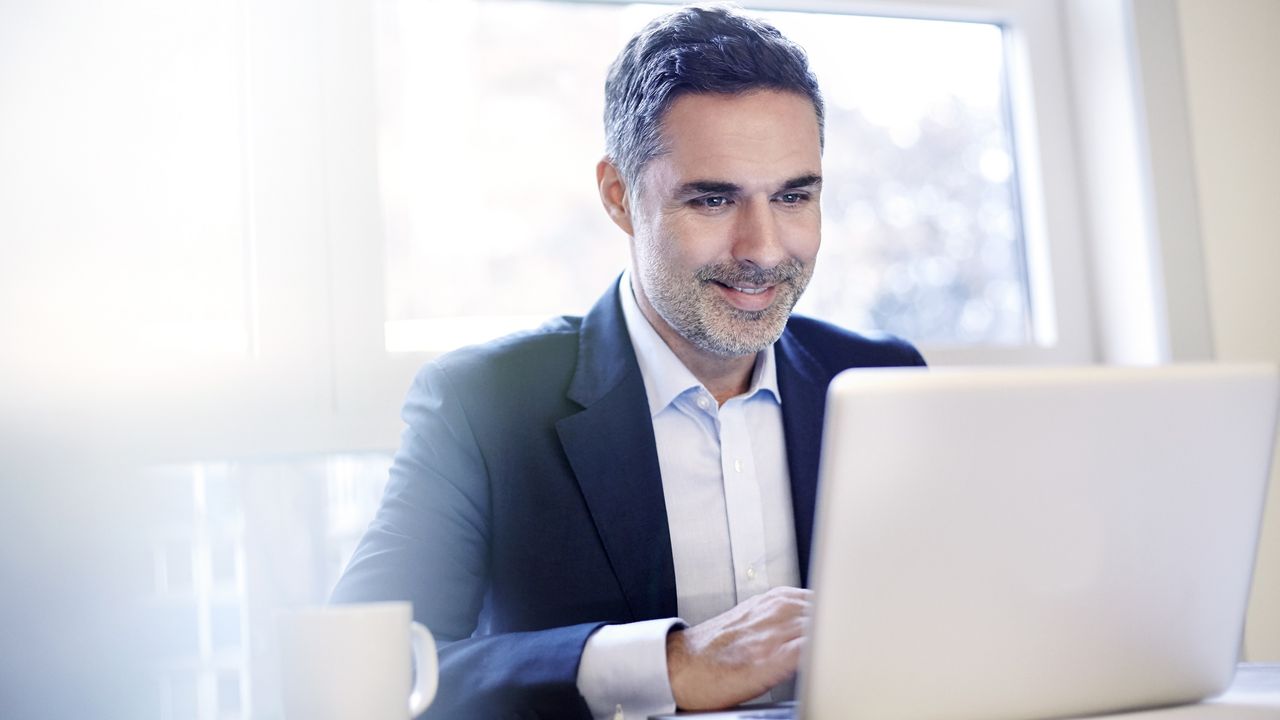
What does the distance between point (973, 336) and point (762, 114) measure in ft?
3.09

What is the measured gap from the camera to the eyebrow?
62.3 inches

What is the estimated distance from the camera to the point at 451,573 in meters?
1.41

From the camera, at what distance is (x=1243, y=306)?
2.28 metres

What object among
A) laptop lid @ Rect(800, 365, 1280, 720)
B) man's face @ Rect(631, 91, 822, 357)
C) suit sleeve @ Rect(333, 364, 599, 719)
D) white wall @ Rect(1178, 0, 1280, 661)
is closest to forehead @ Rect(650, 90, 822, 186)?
man's face @ Rect(631, 91, 822, 357)

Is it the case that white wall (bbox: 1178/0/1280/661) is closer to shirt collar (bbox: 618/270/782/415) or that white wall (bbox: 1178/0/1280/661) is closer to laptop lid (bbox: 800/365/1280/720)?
shirt collar (bbox: 618/270/782/415)

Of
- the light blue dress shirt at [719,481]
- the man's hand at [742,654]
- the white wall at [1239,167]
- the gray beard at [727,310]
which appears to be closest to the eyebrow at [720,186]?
the gray beard at [727,310]

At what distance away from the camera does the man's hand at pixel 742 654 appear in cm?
102

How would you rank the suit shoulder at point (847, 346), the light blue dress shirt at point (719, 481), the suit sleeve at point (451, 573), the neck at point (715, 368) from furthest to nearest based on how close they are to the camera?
the suit shoulder at point (847, 346), the neck at point (715, 368), the light blue dress shirt at point (719, 481), the suit sleeve at point (451, 573)

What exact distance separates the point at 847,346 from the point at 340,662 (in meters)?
1.16

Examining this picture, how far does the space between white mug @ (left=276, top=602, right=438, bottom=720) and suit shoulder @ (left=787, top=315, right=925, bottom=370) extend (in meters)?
1.07

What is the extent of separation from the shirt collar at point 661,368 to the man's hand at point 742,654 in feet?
1.74

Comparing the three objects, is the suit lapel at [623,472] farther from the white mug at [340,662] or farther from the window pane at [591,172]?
the white mug at [340,662]

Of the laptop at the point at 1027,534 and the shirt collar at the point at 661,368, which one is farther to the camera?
the shirt collar at the point at 661,368

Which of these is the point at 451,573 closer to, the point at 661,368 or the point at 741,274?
the point at 661,368
